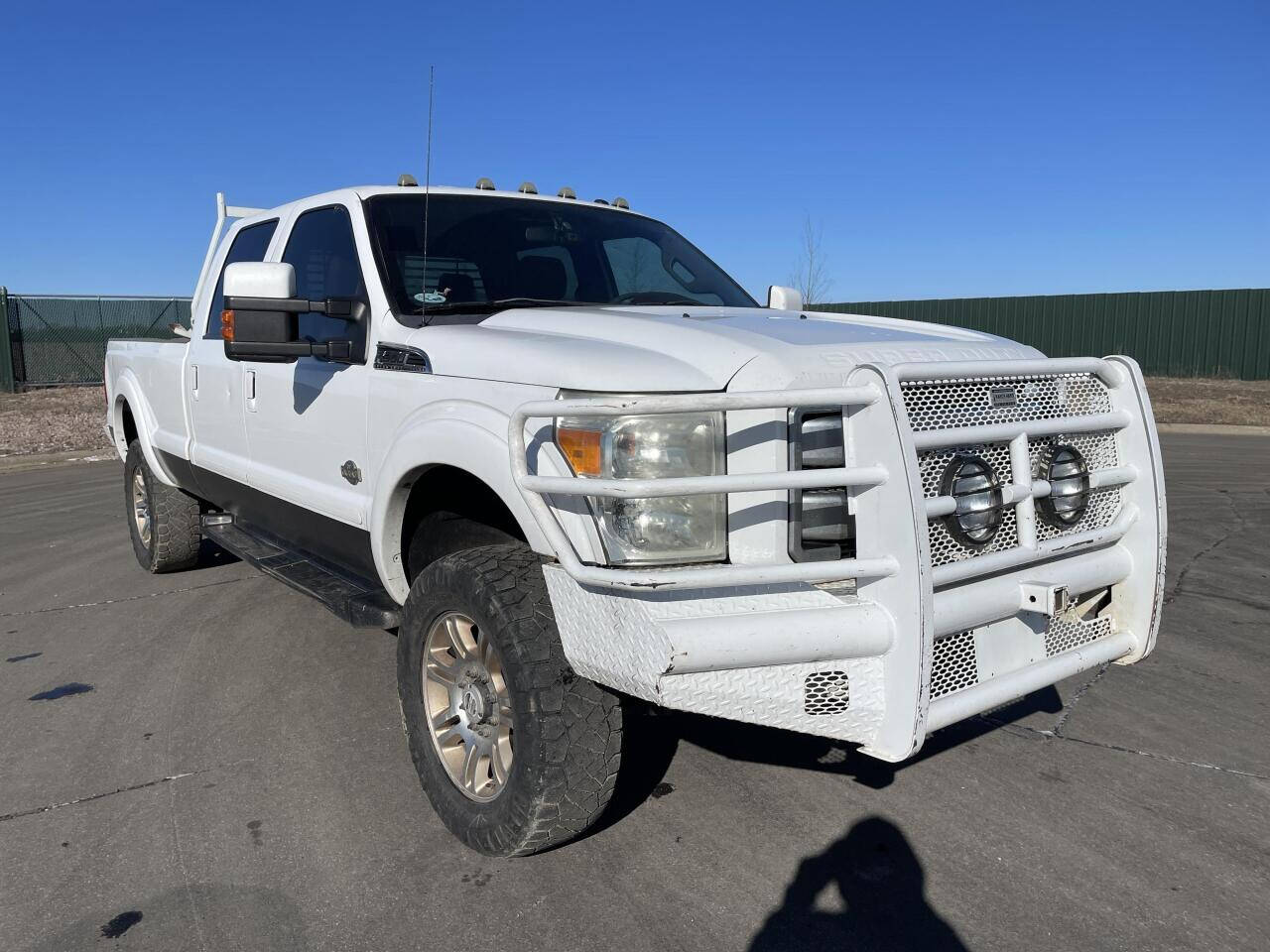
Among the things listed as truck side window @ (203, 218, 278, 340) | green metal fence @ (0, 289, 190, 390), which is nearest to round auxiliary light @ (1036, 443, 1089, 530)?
truck side window @ (203, 218, 278, 340)

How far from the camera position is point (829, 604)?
2490mm

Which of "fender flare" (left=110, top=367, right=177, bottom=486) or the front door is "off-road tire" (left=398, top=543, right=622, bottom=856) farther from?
"fender flare" (left=110, top=367, right=177, bottom=486)

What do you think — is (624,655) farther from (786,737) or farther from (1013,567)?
(786,737)

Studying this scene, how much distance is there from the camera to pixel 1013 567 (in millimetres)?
2816

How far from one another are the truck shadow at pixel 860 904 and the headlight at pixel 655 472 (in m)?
1.01

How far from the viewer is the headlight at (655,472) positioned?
254 centimetres

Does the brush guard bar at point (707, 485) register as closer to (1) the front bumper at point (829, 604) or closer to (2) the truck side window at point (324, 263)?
(1) the front bumper at point (829, 604)

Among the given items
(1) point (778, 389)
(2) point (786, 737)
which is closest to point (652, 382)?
(1) point (778, 389)

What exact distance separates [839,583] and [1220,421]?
17.7m

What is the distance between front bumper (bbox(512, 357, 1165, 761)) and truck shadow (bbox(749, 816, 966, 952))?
525mm

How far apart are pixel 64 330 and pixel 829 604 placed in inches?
976

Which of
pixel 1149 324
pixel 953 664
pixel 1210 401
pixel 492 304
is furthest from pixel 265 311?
pixel 1149 324

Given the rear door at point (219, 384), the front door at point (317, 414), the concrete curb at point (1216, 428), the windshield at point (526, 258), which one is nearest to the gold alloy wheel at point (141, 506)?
the rear door at point (219, 384)

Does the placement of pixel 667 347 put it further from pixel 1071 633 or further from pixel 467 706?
pixel 1071 633
